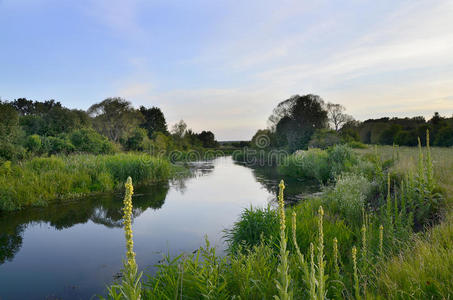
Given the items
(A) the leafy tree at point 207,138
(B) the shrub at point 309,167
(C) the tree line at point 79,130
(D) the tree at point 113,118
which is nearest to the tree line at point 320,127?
(B) the shrub at point 309,167

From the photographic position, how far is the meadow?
205cm

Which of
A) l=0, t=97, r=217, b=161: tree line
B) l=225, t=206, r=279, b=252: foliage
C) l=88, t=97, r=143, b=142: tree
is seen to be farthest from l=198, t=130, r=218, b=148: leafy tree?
l=225, t=206, r=279, b=252: foliage

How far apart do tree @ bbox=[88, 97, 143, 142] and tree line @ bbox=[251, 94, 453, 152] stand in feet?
68.0

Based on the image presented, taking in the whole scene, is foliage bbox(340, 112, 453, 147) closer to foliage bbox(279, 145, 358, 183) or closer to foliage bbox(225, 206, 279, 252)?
foliage bbox(279, 145, 358, 183)

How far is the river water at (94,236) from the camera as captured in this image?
4876 millimetres

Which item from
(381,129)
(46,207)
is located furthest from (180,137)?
(46,207)

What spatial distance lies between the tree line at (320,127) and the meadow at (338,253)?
62.4 ft

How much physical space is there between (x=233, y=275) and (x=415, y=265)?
2039mm

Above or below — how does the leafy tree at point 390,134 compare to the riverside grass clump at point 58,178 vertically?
above

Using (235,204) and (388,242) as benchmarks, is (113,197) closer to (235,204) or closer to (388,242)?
(235,204)

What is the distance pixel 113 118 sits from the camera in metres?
32.6

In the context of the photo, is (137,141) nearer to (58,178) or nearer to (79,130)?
(79,130)

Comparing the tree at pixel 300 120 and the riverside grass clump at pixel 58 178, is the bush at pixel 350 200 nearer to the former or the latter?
the riverside grass clump at pixel 58 178

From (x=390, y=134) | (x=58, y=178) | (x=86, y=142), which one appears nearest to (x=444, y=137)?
(x=390, y=134)
